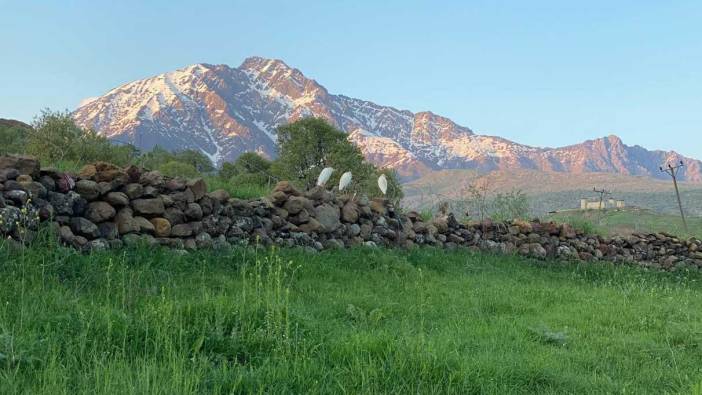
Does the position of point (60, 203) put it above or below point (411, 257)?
above

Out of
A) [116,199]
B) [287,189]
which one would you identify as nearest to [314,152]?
[287,189]

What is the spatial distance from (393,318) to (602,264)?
9504 mm

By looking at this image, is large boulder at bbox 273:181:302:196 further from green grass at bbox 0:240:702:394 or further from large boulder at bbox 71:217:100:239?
large boulder at bbox 71:217:100:239

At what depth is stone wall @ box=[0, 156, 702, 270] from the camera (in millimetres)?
6137

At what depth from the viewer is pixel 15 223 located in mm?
5656

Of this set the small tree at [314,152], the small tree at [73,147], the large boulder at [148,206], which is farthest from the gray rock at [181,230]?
the small tree at [314,152]

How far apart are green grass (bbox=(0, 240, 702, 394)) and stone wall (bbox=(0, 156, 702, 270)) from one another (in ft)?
1.52

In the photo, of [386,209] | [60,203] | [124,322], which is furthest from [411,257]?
[124,322]

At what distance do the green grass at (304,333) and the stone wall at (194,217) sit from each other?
463 mm

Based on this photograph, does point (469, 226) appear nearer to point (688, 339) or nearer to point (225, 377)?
point (688, 339)

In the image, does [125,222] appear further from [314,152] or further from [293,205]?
[314,152]

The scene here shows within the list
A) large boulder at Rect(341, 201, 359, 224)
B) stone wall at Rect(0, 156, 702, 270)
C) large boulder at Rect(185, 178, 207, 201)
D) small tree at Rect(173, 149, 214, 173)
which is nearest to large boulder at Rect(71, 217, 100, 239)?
stone wall at Rect(0, 156, 702, 270)

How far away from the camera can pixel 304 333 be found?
170 inches

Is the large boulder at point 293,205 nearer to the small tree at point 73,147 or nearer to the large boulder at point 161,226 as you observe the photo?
the large boulder at point 161,226
